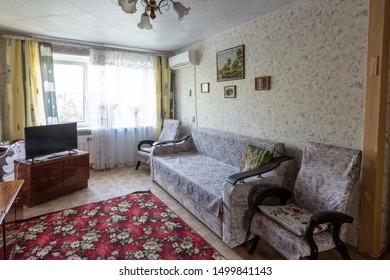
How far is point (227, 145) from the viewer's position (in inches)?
126

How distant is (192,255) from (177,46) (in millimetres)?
3707

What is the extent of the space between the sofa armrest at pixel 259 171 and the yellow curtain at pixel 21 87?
3386mm

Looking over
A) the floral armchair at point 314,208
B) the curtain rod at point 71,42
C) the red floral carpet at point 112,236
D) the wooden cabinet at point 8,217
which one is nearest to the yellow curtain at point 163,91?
the curtain rod at point 71,42

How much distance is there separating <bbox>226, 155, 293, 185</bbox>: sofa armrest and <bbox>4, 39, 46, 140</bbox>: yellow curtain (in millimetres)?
3386

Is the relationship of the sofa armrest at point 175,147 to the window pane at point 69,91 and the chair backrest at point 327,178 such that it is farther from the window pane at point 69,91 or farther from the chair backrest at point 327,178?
the chair backrest at point 327,178

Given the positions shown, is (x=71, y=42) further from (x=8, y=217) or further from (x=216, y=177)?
(x=216, y=177)

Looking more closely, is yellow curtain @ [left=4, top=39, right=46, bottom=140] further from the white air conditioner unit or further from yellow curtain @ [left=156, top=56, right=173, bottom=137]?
the white air conditioner unit

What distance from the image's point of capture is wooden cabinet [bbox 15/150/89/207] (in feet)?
9.62

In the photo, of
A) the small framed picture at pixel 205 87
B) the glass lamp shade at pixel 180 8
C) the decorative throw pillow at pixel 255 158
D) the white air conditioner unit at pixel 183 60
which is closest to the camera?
the glass lamp shade at pixel 180 8

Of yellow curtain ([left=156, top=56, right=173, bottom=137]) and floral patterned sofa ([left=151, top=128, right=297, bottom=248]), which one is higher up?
yellow curtain ([left=156, top=56, right=173, bottom=137])

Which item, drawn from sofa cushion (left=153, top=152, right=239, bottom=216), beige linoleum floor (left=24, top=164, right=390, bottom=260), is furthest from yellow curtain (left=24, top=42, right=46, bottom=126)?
sofa cushion (left=153, top=152, right=239, bottom=216)

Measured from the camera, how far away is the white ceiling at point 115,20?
2504mm

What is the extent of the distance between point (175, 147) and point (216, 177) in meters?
1.37
